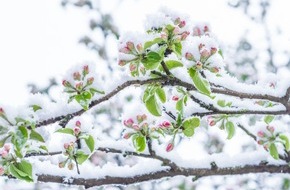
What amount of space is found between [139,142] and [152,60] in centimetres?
32

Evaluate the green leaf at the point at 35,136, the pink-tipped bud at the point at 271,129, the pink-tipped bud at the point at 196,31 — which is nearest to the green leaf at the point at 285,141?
the pink-tipped bud at the point at 271,129

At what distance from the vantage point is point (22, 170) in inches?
55.4

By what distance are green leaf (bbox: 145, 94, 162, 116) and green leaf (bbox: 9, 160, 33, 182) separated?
36cm

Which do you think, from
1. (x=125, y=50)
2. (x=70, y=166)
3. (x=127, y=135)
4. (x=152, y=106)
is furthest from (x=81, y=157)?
(x=125, y=50)

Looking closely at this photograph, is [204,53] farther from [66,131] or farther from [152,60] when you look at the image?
[66,131]

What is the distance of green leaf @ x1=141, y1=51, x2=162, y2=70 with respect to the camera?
4.30 ft

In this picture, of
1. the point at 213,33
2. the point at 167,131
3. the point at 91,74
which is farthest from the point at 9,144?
the point at 213,33

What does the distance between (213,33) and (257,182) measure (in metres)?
2.59

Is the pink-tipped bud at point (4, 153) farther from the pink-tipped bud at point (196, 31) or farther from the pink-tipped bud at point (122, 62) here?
the pink-tipped bud at point (196, 31)

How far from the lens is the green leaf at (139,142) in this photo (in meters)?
1.53

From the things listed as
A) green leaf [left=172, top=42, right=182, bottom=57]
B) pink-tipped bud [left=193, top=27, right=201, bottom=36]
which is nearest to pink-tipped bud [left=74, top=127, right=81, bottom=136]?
green leaf [left=172, top=42, right=182, bottom=57]

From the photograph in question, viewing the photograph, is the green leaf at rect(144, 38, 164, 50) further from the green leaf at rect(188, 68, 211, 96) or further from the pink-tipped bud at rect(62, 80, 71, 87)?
the pink-tipped bud at rect(62, 80, 71, 87)

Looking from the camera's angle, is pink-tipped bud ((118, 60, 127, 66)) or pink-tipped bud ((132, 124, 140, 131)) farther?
pink-tipped bud ((132, 124, 140, 131))

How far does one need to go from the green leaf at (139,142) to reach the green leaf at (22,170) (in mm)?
313
